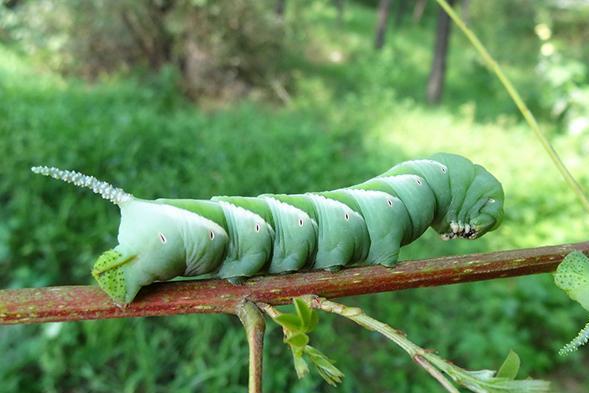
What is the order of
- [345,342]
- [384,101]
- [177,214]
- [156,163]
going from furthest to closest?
[384,101]
[156,163]
[345,342]
[177,214]

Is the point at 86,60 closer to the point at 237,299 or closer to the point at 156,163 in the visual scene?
the point at 156,163

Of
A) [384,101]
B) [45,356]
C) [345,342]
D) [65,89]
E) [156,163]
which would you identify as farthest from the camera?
[384,101]

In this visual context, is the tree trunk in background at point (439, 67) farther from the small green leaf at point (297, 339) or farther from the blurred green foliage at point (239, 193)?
the small green leaf at point (297, 339)

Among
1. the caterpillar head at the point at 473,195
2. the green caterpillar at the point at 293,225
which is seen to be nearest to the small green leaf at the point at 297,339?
the green caterpillar at the point at 293,225

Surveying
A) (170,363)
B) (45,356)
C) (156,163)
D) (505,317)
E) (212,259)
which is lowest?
(505,317)

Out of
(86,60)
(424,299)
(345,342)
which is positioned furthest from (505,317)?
(86,60)

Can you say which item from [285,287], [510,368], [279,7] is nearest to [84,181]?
[285,287]

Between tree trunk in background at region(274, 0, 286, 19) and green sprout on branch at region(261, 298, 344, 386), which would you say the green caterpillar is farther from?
tree trunk in background at region(274, 0, 286, 19)

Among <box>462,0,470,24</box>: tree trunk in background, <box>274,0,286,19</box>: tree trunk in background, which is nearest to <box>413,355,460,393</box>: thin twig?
<box>274,0,286,19</box>: tree trunk in background
